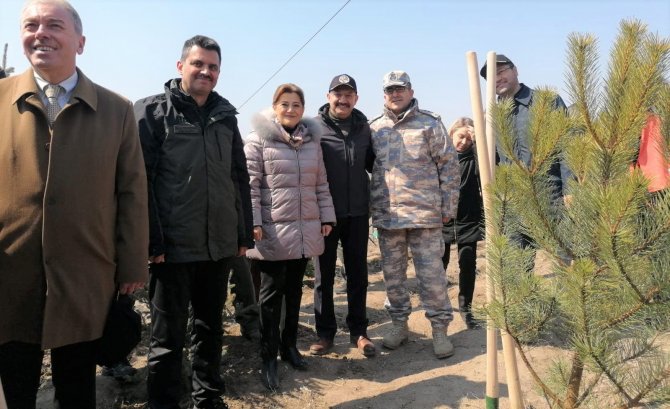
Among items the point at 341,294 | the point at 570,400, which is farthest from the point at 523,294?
the point at 341,294

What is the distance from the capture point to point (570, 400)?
6.17 feet

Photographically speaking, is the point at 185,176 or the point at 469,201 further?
the point at 469,201

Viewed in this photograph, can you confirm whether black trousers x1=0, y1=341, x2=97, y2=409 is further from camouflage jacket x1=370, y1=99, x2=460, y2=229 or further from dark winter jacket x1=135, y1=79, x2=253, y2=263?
camouflage jacket x1=370, y1=99, x2=460, y2=229

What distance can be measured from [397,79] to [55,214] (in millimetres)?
2662

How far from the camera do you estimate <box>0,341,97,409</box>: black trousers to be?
1.94 m

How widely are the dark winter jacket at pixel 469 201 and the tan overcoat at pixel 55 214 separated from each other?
3.05m

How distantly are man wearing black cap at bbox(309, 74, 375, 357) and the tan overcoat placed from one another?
1932 millimetres

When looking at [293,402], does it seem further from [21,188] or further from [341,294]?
[341,294]

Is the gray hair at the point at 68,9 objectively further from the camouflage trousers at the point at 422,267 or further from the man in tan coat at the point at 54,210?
the camouflage trousers at the point at 422,267

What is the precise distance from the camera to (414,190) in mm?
3789

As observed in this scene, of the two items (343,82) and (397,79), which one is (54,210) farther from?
(397,79)

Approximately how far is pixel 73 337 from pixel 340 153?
2.30 metres

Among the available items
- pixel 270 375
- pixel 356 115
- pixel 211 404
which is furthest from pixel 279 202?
pixel 211 404

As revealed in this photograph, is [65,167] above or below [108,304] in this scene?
above
